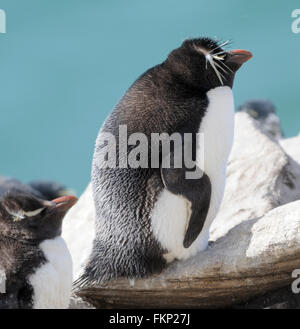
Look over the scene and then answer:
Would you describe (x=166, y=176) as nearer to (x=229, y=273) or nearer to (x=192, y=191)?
(x=192, y=191)

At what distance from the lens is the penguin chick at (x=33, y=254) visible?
9.23 feet

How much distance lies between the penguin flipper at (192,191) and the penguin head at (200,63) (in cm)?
39

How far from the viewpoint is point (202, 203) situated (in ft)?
10.3

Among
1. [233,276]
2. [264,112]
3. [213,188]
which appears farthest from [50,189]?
[233,276]

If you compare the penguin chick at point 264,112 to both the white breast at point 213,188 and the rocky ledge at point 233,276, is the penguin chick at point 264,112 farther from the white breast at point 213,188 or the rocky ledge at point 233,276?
the white breast at point 213,188

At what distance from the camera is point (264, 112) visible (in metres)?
9.14

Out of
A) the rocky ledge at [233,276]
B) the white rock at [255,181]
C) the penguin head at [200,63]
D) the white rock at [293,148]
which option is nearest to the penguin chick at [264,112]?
the white rock at [293,148]

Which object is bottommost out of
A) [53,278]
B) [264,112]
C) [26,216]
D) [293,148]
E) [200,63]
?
[53,278]

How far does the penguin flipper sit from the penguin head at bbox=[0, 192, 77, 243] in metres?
0.45

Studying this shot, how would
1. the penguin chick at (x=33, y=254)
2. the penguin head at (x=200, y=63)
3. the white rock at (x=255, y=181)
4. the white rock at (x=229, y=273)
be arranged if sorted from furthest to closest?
the white rock at (x=255, y=181) < the penguin head at (x=200, y=63) < the white rock at (x=229, y=273) < the penguin chick at (x=33, y=254)

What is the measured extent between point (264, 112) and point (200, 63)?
19.7 ft

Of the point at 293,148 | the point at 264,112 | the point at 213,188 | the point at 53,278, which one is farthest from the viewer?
the point at 264,112

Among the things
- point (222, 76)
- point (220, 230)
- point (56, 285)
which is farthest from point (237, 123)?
point (56, 285)

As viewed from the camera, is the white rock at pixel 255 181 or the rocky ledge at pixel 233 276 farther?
the white rock at pixel 255 181
